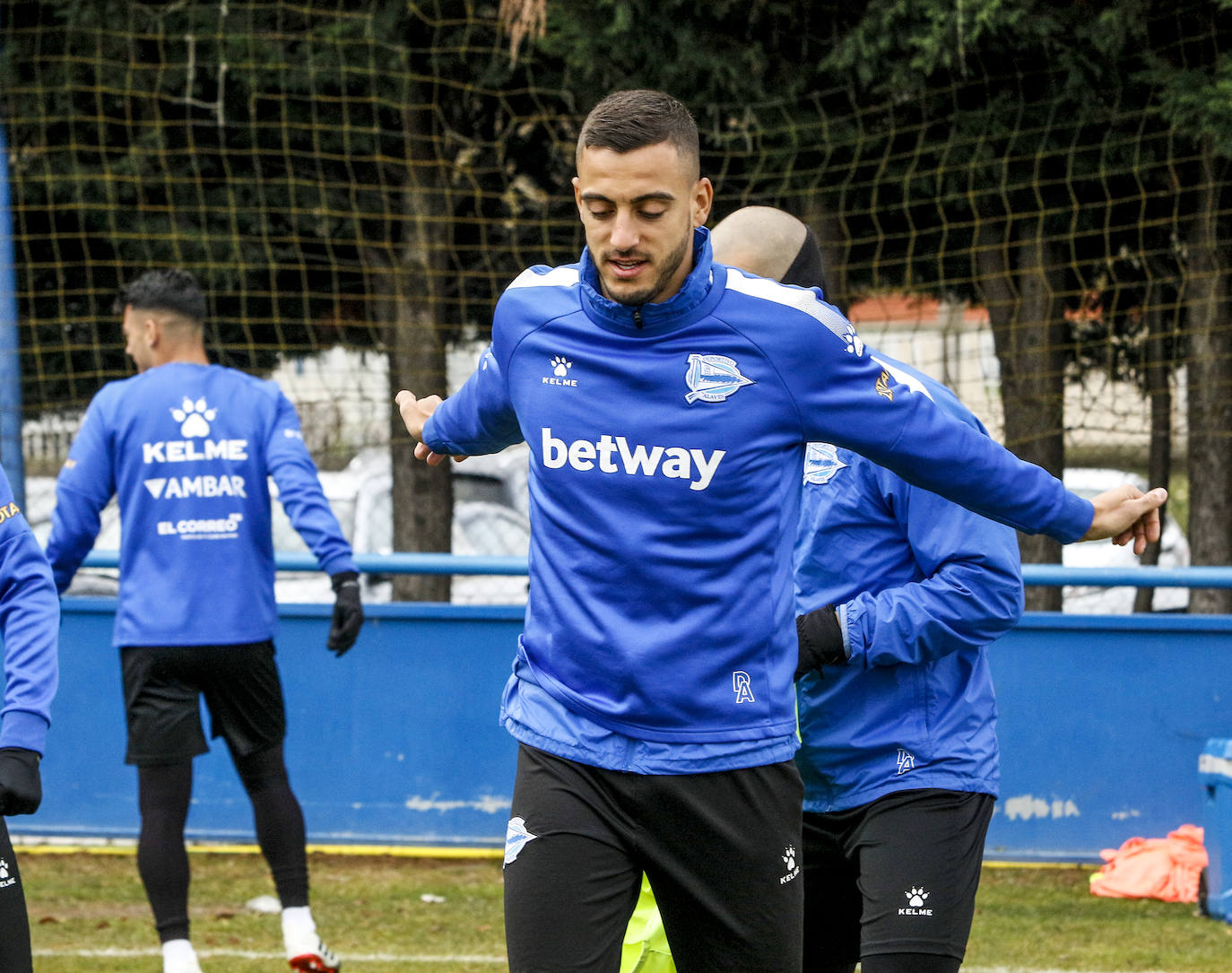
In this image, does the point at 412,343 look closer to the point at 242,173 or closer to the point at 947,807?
the point at 242,173

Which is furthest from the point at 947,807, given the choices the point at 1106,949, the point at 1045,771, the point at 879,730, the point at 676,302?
the point at 1045,771

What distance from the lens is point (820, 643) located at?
10.0ft

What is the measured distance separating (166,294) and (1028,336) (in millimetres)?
4703

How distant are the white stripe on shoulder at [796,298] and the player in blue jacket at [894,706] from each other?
30 centimetres

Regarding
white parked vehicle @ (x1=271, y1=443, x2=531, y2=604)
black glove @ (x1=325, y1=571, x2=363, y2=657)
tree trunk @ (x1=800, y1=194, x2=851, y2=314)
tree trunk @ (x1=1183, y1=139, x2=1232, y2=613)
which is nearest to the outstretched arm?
black glove @ (x1=325, y1=571, x2=363, y2=657)

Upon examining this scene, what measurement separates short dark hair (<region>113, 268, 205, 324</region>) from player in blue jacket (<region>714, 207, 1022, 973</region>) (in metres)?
2.88

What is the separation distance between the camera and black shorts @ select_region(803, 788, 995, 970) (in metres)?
2.95

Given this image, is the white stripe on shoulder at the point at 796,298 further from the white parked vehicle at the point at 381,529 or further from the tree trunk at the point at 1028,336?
the white parked vehicle at the point at 381,529

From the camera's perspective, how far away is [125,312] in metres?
5.48

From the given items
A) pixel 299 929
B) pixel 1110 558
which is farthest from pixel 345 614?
pixel 1110 558

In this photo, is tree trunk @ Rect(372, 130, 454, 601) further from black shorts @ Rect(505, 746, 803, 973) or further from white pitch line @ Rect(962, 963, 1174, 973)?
black shorts @ Rect(505, 746, 803, 973)

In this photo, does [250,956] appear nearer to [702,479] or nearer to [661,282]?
[702,479]

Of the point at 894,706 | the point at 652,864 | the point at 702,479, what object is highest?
the point at 702,479

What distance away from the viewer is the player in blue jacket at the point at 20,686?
2.80m
